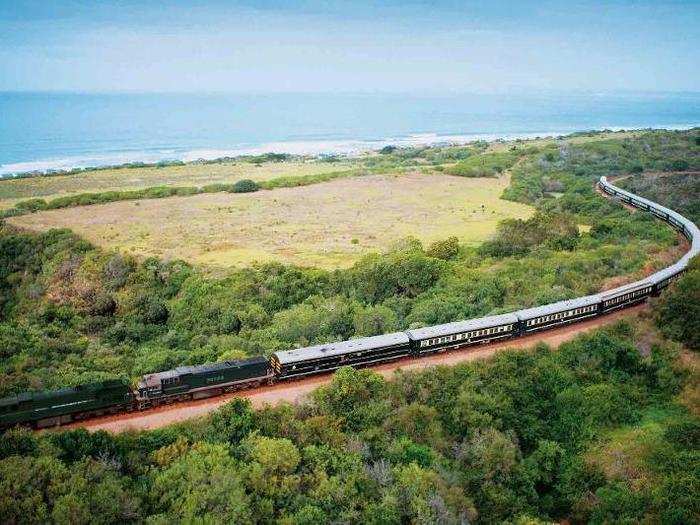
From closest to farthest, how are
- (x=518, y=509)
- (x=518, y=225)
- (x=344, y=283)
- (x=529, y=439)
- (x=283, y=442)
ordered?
(x=283, y=442) < (x=518, y=509) < (x=529, y=439) < (x=344, y=283) < (x=518, y=225)

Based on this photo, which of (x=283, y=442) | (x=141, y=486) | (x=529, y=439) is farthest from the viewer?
(x=529, y=439)

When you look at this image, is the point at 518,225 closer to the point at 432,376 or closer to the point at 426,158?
the point at 432,376

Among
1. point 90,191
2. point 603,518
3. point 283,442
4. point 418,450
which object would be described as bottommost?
point 603,518

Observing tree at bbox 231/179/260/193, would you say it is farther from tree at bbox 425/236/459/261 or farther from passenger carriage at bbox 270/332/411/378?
passenger carriage at bbox 270/332/411/378

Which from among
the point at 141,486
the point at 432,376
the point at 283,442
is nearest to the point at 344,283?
the point at 432,376

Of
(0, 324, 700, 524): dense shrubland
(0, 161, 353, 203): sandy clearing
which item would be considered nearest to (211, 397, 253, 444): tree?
(0, 324, 700, 524): dense shrubland

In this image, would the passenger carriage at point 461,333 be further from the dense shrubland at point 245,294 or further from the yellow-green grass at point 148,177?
the yellow-green grass at point 148,177
